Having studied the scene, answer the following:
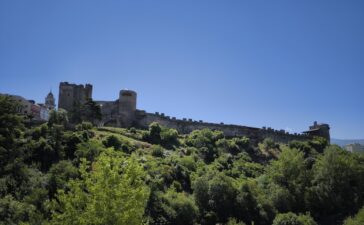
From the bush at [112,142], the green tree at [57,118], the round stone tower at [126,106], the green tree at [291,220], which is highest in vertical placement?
the round stone tower at [126,106]

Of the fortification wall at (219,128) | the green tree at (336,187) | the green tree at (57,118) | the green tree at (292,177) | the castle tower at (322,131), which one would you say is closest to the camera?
the green tree at (336,187)

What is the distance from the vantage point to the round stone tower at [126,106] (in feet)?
295

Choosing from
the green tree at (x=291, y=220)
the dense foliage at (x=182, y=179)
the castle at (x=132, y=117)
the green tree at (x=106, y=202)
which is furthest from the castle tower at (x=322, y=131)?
the green tree at (x=106, y=202)

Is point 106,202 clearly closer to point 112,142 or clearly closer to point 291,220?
point 291,220

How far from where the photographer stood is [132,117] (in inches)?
3597

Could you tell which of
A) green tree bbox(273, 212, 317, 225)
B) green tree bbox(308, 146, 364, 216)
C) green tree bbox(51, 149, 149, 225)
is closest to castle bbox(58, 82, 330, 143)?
green tree bbox(308, 146, 364, 216)

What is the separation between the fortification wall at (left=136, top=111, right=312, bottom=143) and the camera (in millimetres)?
92875

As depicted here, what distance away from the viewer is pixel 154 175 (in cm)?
5762

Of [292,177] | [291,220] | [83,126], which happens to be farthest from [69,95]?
[291,220]

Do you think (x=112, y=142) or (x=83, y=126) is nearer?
(x=112, y=142)

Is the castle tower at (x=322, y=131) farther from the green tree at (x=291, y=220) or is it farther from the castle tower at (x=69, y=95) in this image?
the green tree at (x=291, y=220)

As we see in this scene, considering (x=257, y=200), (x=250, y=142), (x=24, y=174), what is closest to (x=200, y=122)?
(x=250, y=142)

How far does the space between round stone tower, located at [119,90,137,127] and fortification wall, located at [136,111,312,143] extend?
2085mm

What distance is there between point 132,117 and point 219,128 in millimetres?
20262
